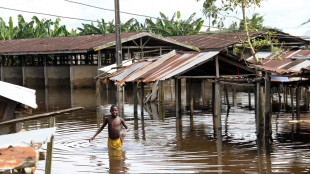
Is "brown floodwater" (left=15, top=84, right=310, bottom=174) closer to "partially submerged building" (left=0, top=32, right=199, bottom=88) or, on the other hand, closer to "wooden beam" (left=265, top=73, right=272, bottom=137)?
"wooden beam" (left=265, top=73, right=272, bottom=137)

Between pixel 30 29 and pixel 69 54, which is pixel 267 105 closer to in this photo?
pixel 69 54

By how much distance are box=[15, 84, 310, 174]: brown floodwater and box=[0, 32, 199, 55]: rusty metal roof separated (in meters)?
9.48

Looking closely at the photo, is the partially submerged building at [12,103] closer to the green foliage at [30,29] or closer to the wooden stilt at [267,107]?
the wooden stilt at [267,107]

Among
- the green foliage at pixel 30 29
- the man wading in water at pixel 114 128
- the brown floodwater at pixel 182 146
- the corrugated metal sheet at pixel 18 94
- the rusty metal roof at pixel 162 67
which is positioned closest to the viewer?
the corrugated metal sheet at pixel 18 94

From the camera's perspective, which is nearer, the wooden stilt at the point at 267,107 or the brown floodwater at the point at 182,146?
the brown floodwater at the point at 182,146

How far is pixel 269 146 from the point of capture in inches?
526

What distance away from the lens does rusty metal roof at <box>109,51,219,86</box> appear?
53.4 ft

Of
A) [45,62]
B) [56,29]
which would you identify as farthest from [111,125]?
[56,29]

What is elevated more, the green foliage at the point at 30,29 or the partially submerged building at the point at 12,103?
the green foliage at the point at 30,29

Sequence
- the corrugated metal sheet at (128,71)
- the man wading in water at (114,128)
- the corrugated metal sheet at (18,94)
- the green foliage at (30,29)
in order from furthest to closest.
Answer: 1. the green foliage at (30,29)
2. the corrugated metal sheet at (128,71)
3. the man wading in water at (114,128)
4. the corrugated metal sheet at (18,94)

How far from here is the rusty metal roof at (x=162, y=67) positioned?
16281 mm

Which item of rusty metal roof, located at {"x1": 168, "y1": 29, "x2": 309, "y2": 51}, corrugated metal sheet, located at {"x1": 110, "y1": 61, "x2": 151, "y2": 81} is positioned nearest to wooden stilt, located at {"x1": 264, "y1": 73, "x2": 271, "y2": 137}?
corrugated metal sheet, located at {"x1": 110, "y1": 61, "x2": 151, "y2": 81}

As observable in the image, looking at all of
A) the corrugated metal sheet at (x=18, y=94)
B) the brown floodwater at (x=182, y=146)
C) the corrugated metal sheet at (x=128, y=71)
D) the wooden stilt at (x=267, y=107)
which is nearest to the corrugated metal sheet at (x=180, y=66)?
the corrugated metal sheet at (x=128, y=71)

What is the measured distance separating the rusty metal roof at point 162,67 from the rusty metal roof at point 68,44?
10.3 metres
